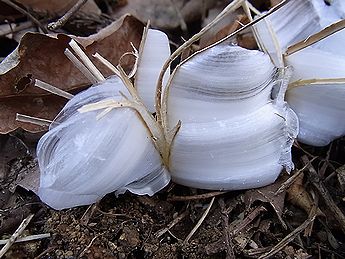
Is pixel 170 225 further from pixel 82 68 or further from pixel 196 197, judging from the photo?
pixel 82 68

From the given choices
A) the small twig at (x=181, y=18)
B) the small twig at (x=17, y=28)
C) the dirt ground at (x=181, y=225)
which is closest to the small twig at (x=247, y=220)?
the dirt ground at (x=181, y=225)

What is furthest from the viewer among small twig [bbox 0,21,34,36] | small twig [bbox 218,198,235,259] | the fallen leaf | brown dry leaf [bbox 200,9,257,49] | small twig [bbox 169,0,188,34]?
small twig [bbox 169,0,188,34]

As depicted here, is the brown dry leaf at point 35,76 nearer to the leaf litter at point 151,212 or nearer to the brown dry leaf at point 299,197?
the leaf litter at point 151,212

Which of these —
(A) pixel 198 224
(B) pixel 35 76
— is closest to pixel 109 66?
(B) pixel 35 76

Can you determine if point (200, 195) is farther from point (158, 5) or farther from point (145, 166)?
point (158, 5)

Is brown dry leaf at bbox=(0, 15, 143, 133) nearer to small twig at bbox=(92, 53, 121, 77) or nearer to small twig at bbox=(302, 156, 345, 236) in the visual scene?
small twig at bbox=(92, 53, 121, 77)

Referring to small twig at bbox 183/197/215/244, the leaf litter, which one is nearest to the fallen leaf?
the leaf litter
